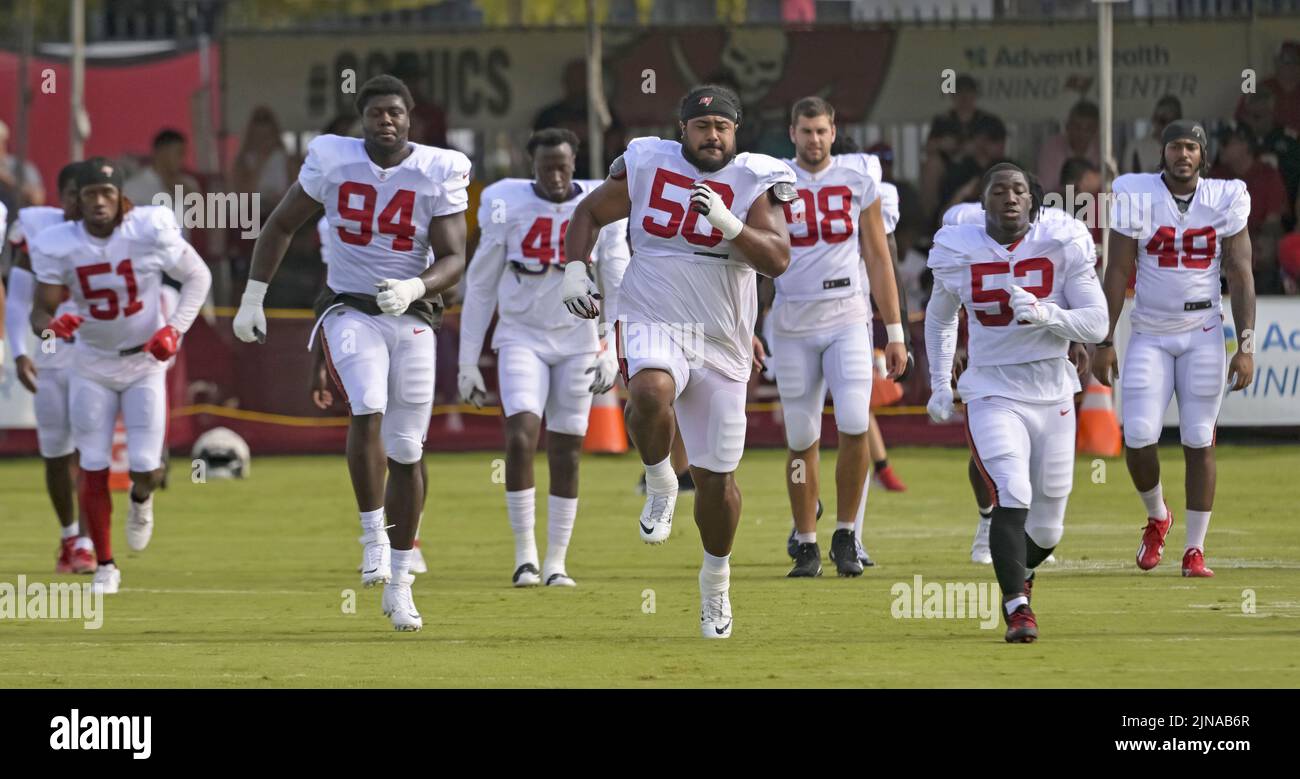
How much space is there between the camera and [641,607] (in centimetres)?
1114

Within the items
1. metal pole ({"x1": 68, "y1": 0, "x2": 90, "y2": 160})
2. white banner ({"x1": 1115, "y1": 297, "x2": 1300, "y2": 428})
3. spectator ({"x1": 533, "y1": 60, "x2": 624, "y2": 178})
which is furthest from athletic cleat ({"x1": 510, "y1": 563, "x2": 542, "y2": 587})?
metal pole ({"x1": 68, "y1": 0, "x2": 90, "y2": 160})

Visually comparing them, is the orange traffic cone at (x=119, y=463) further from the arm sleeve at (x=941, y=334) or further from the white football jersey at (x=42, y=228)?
the arm sleeve at (x=941, y=334)

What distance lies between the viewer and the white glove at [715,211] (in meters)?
9.05

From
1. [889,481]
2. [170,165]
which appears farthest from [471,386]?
[170,165]

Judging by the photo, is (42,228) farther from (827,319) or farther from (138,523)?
(827,319)

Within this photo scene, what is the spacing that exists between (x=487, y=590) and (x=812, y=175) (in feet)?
9.24

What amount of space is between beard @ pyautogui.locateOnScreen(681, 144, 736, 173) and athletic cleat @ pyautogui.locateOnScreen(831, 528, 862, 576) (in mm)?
3430

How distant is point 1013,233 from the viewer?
32.9 ft

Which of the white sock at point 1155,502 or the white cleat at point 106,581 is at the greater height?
the white sock at point 1155,502

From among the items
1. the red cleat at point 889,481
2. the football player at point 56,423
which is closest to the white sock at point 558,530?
the football player at point 56,423

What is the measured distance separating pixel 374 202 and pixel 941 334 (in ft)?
8.57
